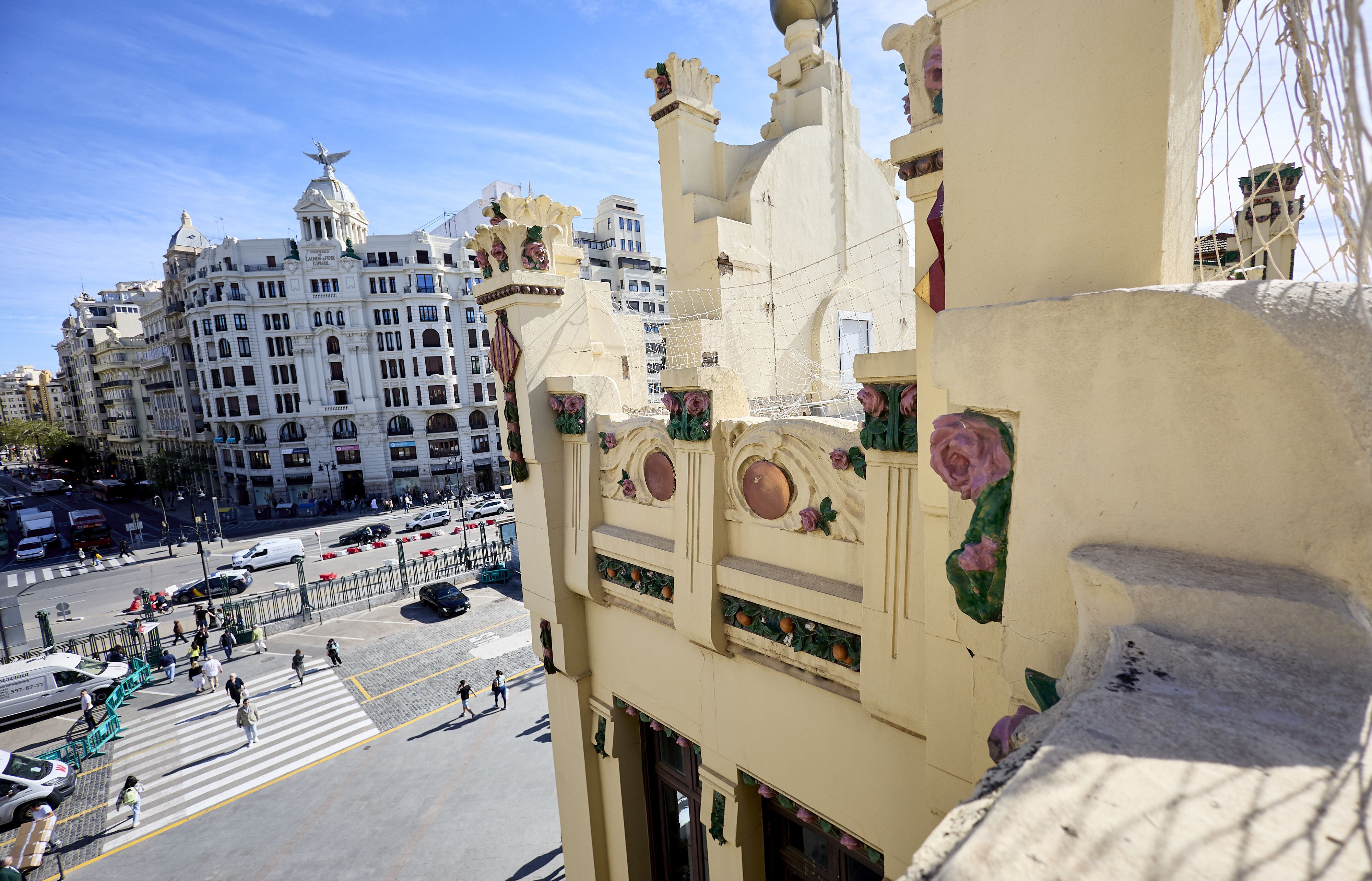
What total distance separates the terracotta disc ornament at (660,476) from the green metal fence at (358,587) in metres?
21.3

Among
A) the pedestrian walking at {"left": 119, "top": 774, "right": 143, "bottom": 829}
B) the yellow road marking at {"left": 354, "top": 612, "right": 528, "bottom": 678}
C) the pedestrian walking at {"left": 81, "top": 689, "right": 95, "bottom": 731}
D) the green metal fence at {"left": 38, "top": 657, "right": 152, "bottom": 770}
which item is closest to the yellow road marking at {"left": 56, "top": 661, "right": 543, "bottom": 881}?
the pedestrian walking at {"left": 119, "top": 774, "right": 143, "bottom": 829}

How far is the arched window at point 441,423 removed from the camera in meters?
47.2

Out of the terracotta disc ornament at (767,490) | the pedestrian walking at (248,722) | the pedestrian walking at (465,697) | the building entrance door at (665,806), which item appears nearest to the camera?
the terracotta disc ornament at (767,490)

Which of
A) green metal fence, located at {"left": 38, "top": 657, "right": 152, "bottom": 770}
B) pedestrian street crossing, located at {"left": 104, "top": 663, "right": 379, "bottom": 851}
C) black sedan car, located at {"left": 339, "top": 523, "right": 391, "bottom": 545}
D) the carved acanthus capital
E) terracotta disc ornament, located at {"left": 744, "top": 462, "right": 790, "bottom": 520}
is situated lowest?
pedestrian street crossing, located at {"left": 104, "top": 663, "right": 379, "bottom": 851}

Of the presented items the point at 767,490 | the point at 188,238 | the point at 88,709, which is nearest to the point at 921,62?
the point at 767,490

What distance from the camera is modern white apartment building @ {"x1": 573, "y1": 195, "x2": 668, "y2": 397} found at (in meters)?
52.3

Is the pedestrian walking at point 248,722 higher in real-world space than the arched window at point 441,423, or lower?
lower

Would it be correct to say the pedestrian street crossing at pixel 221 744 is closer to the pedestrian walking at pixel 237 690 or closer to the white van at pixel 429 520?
the pedestrian walking at pixel 237 690

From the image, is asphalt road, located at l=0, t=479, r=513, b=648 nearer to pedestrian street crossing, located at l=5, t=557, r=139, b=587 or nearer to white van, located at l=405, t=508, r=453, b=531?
pedestrian street crossing, located at l=5, t=557, r=139, b=587

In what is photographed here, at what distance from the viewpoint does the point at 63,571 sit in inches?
1268

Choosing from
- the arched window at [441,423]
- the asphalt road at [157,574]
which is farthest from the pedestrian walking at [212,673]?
the arched window at [441,423]

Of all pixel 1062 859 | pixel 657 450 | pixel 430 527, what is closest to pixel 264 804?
pixel 657 450

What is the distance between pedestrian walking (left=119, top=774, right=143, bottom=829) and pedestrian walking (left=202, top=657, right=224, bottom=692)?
18.1ft

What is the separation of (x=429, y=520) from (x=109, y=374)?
177 ft
